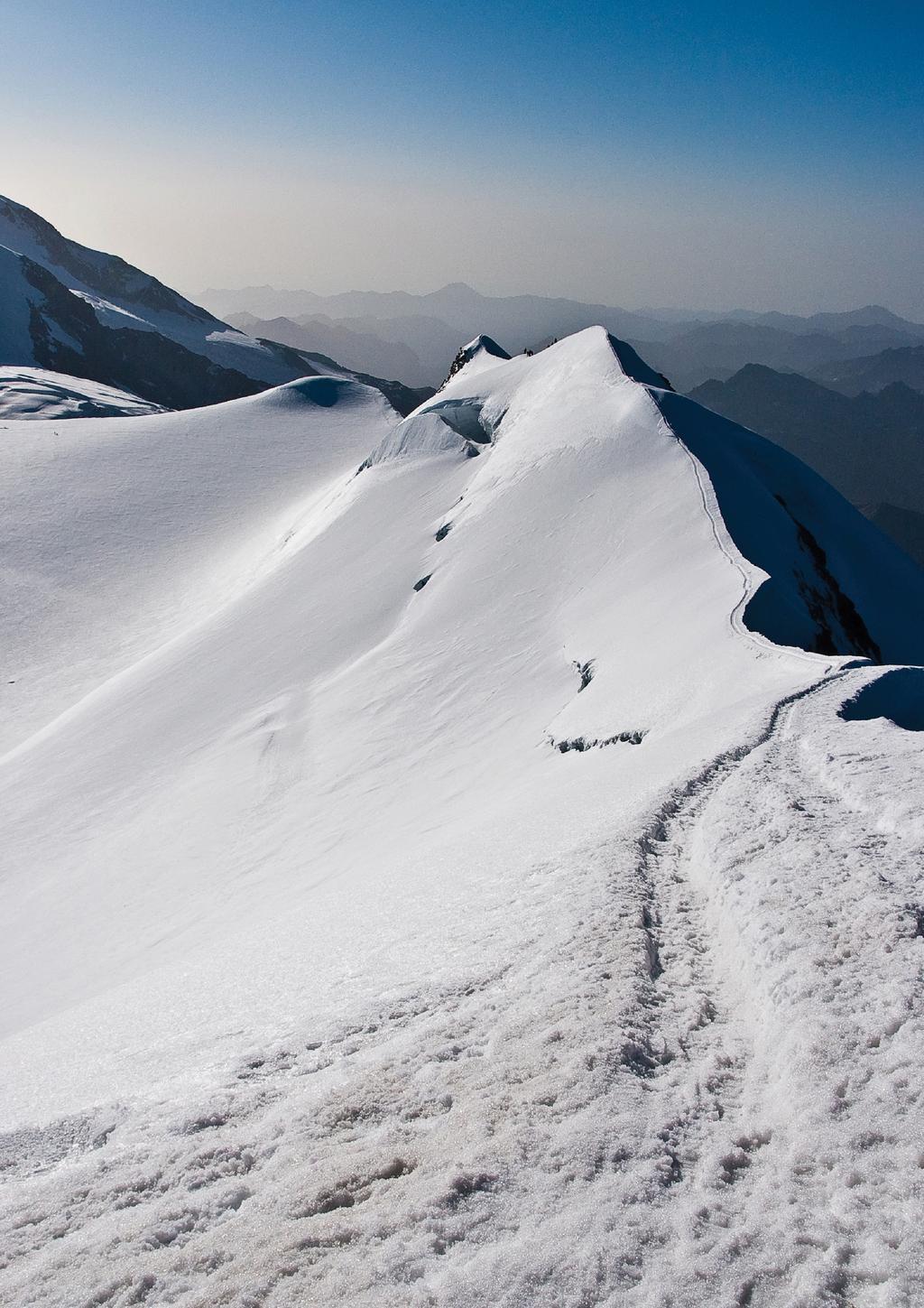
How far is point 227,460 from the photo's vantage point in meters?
46.3

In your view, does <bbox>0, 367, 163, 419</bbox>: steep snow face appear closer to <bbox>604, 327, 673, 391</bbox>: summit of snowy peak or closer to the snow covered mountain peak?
the snow covered mountain peak

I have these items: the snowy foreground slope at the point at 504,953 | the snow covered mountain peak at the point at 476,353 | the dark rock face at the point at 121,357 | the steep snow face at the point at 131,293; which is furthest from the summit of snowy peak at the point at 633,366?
the steep snow face at the point at 131,293

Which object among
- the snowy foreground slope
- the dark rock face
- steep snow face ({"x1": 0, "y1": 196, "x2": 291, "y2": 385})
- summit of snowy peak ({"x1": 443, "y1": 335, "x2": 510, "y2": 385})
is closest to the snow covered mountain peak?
summit of snowy peak ({"x1": 443, "y1": 335, "x2": 510, "y2": 385})

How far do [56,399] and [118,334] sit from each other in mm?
67115

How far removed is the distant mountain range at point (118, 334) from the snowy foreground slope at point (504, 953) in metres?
80.7

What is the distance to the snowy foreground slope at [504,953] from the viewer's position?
3.21 meters

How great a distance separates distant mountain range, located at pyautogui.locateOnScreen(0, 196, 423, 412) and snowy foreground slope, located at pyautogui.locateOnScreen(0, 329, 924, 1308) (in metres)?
80.7

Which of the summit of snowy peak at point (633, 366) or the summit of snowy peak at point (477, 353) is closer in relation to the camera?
the summit of snowy peak at point (633, 366)

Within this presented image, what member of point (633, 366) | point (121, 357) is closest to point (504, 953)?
point (633, 366)

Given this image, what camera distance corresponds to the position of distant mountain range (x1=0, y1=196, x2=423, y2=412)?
110 m

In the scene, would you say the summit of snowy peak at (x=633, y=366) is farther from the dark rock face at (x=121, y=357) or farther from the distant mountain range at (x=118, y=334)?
the dark rock face at (x=121, y=357)

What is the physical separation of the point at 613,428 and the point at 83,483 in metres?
28.4

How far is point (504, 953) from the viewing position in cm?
524

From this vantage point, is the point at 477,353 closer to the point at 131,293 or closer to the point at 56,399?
the point at 56,399
